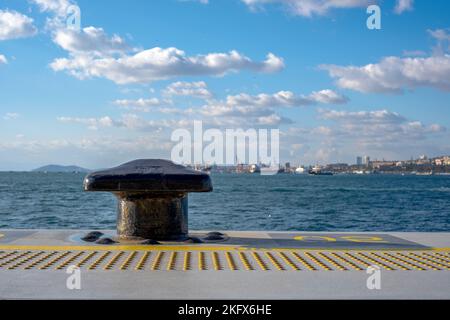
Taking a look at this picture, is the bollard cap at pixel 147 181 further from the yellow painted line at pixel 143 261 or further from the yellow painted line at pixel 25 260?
the yellow painted line at pixel 25 260

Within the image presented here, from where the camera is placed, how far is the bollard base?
28.8 feet

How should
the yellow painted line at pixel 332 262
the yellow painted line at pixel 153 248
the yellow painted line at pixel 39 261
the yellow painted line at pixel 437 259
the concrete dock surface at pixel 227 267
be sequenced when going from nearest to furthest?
the concrete dock surface at pixel 227 267 < the yellow painted line at pixel 39 261 < the yellow painted line at pixel 332 262 < the yellow painted line at pixel 437 259 < the yellow painted line at pixel 153 248

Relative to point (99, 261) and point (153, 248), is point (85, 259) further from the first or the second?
point (153, 248)

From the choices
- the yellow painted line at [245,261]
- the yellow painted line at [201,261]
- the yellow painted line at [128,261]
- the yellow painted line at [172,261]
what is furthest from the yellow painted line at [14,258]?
the yellow painted line at [245,261]

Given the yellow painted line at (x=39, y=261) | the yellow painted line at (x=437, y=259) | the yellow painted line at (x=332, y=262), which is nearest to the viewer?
the yellow painted line at (x=39, y=261)

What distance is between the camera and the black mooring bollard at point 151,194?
848cm

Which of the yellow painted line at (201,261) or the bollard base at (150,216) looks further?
the bollard base at (150,216)

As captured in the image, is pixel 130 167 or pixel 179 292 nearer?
pixel 179 292

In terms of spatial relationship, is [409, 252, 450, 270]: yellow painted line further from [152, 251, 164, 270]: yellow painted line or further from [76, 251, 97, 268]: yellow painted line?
[76, 251, 97, 268]: yellow painted line

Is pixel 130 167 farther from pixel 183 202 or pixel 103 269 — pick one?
pixel 103 269

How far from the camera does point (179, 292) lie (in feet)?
16.9
